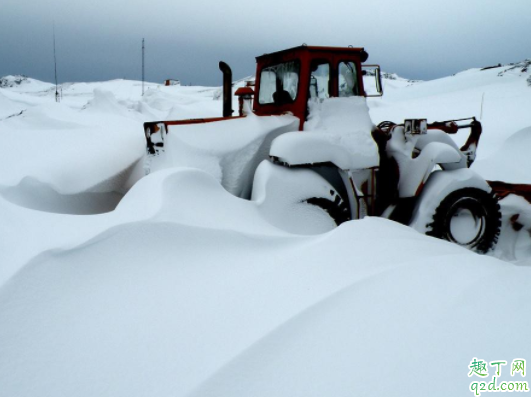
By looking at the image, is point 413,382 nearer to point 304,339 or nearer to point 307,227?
point 304,339

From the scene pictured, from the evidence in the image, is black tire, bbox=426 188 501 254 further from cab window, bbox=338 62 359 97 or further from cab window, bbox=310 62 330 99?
cab window, bbox=310 62 330 99

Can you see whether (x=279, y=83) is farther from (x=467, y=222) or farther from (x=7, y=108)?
(x=7, y=108)

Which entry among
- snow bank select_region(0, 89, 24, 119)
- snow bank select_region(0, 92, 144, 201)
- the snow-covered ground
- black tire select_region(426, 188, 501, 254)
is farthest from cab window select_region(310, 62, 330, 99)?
snow bank select_region(0, 89, 24, 119)

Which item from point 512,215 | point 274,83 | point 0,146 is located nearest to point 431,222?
point 512,215

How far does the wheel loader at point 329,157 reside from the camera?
3.74 m

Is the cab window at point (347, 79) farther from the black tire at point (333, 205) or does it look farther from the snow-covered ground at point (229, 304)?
the snow-covered ground at point (229, 304)

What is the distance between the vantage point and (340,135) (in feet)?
13.5

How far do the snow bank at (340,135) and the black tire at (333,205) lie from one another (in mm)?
323

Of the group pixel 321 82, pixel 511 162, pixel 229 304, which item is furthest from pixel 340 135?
pixel 511 162

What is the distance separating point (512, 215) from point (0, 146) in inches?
261

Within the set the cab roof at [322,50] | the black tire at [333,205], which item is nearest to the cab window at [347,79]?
the cab roof at [322,50]

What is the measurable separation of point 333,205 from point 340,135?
75 centimetres

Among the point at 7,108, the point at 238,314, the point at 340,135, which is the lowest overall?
the point at 238,314

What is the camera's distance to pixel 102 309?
1.89 metres
